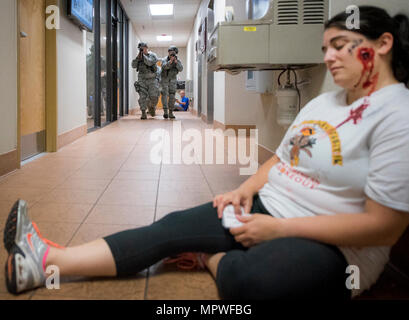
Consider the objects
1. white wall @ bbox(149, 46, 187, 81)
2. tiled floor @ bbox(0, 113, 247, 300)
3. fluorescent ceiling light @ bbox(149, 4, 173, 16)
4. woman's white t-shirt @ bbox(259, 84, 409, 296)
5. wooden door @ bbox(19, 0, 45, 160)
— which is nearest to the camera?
woman's white t-shirt @ bbox(259, 84, 409, 296)

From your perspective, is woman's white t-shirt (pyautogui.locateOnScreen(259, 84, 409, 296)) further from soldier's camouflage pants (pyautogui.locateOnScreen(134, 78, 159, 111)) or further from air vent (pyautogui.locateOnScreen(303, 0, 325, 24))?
soldier's camouflage pants (pyautogui.locateOnScreen(134, 78, 159, 111))

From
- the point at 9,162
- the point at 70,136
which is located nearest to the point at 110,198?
the point at 9,162

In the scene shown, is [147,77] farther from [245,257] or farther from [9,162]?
[245,257]

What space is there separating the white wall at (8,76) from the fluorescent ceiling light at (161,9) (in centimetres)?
653

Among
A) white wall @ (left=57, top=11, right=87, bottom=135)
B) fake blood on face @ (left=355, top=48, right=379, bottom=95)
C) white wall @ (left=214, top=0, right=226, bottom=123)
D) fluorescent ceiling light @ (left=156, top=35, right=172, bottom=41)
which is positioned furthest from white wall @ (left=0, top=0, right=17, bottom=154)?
fluorescent ceiling light @ (left=156, top=35, right=172, bottom=41)

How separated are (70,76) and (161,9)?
18.2ft

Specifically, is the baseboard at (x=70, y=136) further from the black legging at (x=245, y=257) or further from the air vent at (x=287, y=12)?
the black legging at (x=245, y=257)

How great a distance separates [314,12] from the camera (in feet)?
6.23

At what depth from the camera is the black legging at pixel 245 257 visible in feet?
2.59

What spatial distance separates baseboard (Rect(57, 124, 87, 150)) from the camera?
375cm

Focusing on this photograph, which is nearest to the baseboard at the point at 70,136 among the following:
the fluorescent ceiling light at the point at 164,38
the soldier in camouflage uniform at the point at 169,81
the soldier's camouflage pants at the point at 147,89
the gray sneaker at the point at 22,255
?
the gray sneaker at the point at 22,255

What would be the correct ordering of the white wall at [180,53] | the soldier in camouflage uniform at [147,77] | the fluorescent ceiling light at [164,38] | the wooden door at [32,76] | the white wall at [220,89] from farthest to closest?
the white wall at [180,53]
the fluorescent ceiling light at [164,38]
the soldier in camouflage uniform at [147,77]
the white wall at [220,89]
the wooden door at [32,76]

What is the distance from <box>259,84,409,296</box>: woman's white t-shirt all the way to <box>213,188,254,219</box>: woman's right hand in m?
0.06
